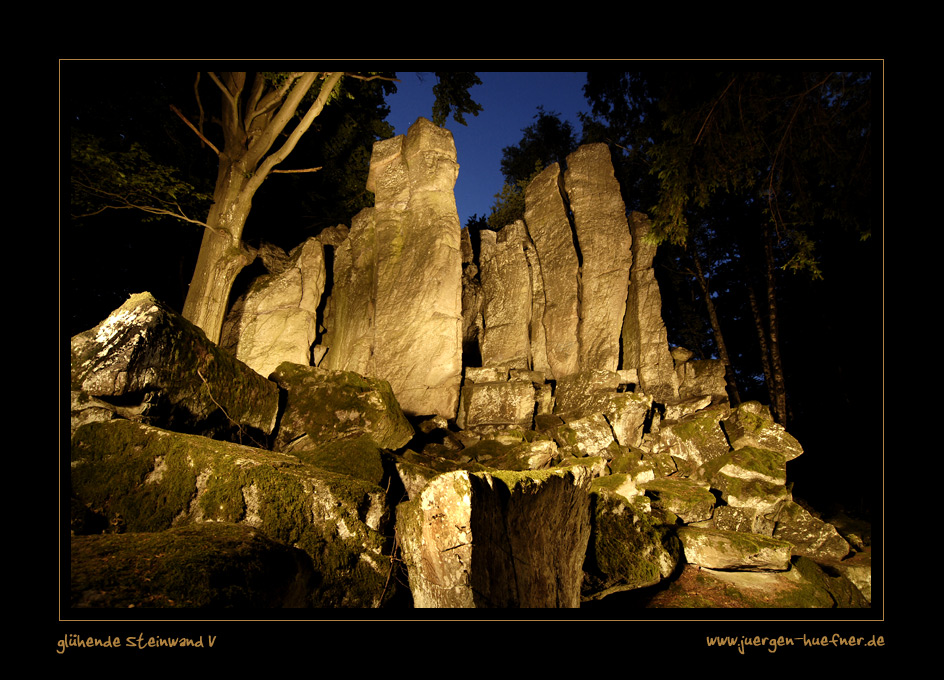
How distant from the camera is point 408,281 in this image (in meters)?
9.44

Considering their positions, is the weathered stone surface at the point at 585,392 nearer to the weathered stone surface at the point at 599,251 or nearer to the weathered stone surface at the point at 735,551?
the weathered stone surface at the point at 599,251

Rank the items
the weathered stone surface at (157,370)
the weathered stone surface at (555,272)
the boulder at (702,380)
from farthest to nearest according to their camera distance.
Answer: the weathered stone surface at (555,272) → the boulder at (702,380) → the weathered stone surface at (157,370)

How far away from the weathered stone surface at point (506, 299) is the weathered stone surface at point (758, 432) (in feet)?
15.7

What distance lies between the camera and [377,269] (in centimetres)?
994

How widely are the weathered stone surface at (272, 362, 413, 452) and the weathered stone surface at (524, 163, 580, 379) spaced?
580 centimetres

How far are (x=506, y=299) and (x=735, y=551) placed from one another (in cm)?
748

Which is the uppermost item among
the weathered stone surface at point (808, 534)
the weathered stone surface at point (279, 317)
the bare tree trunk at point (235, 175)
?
the bare tree trunk at point (235, 175)

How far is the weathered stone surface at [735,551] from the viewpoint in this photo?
5.65 metres

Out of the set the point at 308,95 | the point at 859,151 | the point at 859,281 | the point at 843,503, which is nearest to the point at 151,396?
the point at 859,151

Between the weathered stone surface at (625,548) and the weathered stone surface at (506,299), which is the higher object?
the weathered stone surface at (506,299)

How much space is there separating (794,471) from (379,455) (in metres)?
14.8

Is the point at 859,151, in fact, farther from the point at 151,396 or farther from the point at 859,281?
the point at 859,281

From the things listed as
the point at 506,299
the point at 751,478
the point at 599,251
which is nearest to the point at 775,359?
the point at 751,478

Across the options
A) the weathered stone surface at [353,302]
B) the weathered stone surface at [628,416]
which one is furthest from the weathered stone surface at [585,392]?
the weathered stone surface at [353,302]
